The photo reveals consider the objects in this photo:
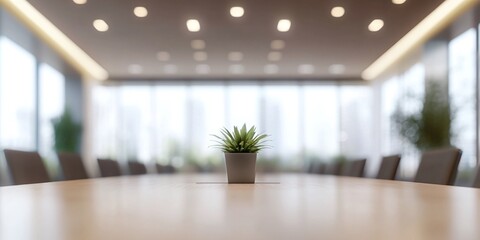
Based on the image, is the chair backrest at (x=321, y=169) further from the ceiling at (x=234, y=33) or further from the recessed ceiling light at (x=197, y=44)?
the recessed ceiling light at (x=197, y=44)

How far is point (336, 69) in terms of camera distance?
11.5 meters

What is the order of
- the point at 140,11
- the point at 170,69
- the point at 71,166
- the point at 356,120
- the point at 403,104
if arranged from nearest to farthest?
the point at 71,166, the point at 140,11, the point at 403,104, the point at 170,69, the point at 356,120

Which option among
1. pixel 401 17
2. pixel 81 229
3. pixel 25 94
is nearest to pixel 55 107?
pixel 25 94

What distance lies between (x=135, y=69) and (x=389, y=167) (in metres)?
8.78

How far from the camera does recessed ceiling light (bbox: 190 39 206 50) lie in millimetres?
8914

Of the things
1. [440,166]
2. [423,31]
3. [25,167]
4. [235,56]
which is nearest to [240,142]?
[440,166]

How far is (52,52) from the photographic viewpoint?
31.3ft

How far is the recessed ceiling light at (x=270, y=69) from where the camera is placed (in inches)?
438

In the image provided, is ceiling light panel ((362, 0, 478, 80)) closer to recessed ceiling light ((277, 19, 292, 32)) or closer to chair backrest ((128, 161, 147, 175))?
recessed ceiling light ((277, 19, 292, 32))

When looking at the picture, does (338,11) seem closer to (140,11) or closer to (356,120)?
(140,11)

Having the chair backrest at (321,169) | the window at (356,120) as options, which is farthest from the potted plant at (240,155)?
the window at (356,120)

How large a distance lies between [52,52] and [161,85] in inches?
141

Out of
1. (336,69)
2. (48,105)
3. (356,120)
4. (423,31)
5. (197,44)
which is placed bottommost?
(356,120)

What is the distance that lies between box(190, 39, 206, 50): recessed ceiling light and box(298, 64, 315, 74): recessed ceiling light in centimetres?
253
